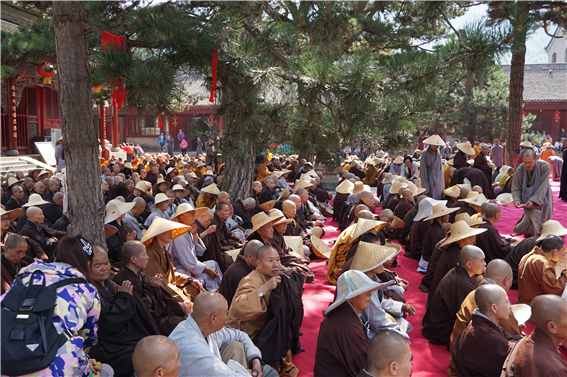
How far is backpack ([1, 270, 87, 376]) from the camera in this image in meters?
2.13

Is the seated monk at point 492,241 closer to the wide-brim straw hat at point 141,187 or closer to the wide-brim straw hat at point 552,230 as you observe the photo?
the wide-brim straw hat at point 552,230

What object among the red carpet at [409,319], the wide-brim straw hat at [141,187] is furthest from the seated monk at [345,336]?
the wide-brim straw hat at [141,187]

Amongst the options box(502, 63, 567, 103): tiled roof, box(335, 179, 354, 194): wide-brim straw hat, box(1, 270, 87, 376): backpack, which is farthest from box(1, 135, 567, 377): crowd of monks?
box(502, 63, 567, 103): tiled roof

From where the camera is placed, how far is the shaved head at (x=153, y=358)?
207cm

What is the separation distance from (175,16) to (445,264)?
11.5 ft

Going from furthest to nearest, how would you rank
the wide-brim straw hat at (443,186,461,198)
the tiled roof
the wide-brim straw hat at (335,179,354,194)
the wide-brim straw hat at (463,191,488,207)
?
the tiled roof, the wide-brim straw hat at (335,179,354,194), the wide-brim straw hat at (443,186,461,198), the wide-brim straw hat at (463,191,488,207)

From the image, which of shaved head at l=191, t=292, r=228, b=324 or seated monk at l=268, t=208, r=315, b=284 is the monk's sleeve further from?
seated monk at l=268, t=208, r=315, b=284

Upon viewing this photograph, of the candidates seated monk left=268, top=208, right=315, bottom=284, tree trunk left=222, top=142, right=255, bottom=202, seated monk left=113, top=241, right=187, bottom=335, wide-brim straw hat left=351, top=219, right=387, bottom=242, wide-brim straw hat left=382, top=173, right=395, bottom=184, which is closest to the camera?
seated monk left=113, top=241, right=187, bottom=335

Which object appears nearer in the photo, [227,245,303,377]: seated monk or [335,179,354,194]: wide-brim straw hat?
[227,245,303,377]: seated monk

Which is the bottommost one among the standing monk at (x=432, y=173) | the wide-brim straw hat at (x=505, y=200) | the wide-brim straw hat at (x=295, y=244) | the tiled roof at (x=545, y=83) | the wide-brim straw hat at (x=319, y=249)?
the wide-brim straw hat at (x=319, y=249)

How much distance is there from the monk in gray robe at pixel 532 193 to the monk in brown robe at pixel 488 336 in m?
3.79

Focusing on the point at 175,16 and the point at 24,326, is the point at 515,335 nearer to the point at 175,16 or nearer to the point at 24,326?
the point at 24,326

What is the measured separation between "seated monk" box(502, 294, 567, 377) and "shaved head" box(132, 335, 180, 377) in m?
1.74

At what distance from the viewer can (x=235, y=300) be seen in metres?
3.27
